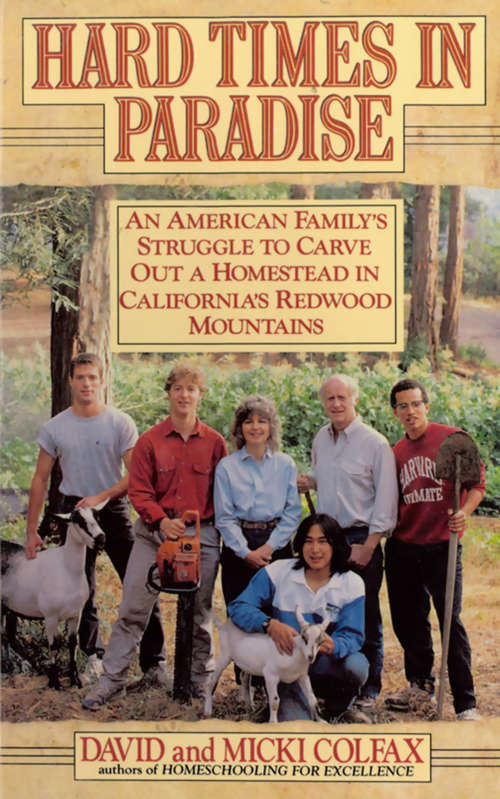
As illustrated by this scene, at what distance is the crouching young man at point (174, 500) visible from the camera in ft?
18.6

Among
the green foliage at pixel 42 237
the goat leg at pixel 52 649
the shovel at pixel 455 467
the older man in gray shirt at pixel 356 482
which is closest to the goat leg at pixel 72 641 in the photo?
the goat leg at pixel 52 649

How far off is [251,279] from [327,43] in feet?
5.23

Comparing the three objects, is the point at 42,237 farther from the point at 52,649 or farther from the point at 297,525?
the point at 52,649

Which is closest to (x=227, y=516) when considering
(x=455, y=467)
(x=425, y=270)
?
(x=455, y=467)

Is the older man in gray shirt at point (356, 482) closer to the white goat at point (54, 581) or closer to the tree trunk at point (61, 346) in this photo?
the white goat at point (54, 581)

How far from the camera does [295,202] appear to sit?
238 inches

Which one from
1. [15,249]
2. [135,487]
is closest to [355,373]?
[135,487]

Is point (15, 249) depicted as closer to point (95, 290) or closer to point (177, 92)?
point (95, 290)

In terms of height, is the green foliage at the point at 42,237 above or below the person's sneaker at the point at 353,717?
above

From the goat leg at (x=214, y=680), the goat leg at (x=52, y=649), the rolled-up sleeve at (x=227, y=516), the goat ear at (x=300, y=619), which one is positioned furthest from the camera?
the goat leg at (x=52, y=649)

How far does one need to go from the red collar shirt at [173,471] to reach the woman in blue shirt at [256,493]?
119 millimetres

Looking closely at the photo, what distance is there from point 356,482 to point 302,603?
0.81 meters

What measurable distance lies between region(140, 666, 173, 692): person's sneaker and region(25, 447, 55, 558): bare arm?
1076mm

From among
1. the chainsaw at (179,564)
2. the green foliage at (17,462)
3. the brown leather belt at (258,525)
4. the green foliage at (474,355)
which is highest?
the green foliage at (474,355)
